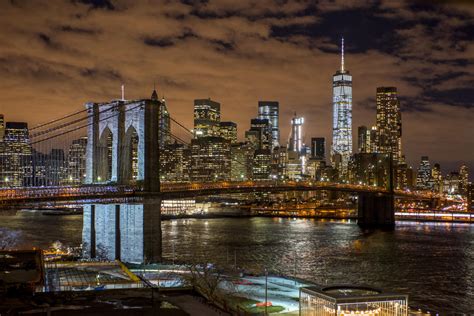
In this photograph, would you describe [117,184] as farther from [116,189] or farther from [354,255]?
[354,255]

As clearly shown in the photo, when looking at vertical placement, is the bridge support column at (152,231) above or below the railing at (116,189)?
below

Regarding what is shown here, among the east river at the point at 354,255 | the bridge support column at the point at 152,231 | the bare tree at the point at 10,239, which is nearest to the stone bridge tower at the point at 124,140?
the bridge support column at the point at 152,231

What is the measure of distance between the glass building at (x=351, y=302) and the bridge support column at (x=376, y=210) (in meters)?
75.1

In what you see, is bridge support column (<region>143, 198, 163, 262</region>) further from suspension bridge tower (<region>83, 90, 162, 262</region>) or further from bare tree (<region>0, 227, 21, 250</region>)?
bare tree (<region>0, 227, 21, 250</region>)

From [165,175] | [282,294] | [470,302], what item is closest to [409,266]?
[470,302]

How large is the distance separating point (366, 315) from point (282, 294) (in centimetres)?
901

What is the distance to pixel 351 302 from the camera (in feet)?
59.1

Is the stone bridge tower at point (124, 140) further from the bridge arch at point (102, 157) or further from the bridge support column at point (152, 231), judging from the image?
the bridge support column at point (152, 231)

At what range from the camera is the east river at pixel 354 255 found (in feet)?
132

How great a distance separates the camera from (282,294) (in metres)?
27.0

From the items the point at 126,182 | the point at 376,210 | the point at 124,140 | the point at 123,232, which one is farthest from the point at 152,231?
the point at 376,210

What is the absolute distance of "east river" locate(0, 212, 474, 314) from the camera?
132 feet

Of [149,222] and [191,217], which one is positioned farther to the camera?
[191,217]

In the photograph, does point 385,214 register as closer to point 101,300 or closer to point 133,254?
point 133,254
